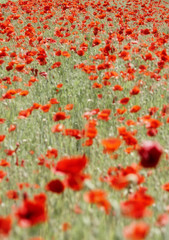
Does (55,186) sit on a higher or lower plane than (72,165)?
lower

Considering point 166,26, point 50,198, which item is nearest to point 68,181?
point 50,198

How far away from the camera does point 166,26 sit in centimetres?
984

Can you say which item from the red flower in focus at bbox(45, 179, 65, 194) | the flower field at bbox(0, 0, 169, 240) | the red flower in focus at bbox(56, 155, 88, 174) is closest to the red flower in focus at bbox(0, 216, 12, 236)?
the flower field at bbox(0, 0, 169, 240)

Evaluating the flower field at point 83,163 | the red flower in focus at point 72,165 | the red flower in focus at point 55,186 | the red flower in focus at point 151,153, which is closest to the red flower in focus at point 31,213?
the flower field at point 83,163

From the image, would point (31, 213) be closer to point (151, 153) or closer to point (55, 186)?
point (55, 186)

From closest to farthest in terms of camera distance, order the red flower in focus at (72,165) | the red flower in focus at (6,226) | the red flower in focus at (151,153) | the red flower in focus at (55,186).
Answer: the red flower in focus at (6,226), the red flower in focus at (72,165), the red flower in focus at (151,153), the red flower in focus at (55,186)

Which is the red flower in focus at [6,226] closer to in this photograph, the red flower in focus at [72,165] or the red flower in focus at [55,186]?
the red flower in focus at [72,165]

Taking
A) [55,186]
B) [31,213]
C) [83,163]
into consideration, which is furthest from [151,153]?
[31,213]

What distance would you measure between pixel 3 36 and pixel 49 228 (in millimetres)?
6548

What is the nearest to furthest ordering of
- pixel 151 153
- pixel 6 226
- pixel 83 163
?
pixel 6 226 → pixel 83 163 → pixel 151 153

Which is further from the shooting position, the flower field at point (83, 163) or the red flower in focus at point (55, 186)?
the red flower in focus at point (55, 186)

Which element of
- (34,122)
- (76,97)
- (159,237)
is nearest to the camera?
(159,237)

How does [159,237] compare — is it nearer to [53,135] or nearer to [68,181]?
[68,181]

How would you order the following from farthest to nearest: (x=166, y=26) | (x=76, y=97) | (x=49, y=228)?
(x=166, y=26) → (x=76, y=97) → (x=49, y=228)
